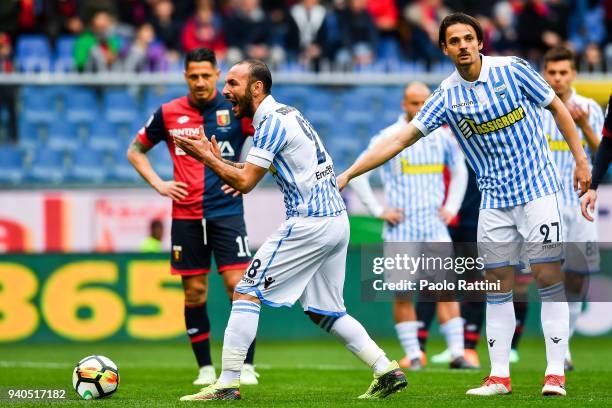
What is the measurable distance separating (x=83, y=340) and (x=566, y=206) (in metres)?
6.55

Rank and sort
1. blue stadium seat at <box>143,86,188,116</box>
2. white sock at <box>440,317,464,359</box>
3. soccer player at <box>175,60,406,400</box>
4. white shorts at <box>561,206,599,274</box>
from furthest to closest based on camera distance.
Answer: blue stadium seat at <box>143,86,188,116</box> → white sock at <box>440,317,464,359</box> → white shorts at <box>561,206,599,274</box> → soccer player at <box>175,60,406,400</box>

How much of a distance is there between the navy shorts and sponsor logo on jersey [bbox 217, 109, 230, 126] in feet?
2.67

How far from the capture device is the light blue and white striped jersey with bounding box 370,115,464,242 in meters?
10.9

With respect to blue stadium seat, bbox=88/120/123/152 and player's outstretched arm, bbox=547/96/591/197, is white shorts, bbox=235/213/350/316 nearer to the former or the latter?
player's outstretched arm, bbox=547/96/591/197

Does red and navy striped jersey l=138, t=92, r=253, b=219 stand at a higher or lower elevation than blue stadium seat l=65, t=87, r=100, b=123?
A: lower

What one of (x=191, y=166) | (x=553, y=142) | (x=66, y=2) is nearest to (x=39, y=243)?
(x=66, y=2)

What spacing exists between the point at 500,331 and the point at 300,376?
105 inches

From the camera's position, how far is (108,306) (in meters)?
13.9

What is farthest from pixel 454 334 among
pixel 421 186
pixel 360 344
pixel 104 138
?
pixel 104 138

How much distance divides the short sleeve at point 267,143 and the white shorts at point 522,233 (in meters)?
1.60

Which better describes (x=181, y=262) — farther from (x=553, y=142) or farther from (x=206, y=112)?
(x=553, y=142)

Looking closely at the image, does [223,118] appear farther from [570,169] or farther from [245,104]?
[570,169]


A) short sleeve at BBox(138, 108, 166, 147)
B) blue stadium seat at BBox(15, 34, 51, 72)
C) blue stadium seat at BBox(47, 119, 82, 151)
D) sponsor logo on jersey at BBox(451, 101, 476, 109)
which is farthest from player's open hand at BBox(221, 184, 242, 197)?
blue stadium seat at BBox(15, 34, 51, 72)

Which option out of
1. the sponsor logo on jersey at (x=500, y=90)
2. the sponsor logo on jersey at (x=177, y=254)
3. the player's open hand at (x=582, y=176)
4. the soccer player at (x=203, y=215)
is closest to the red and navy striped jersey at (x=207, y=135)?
the soccer player at (x=203, y=215)
